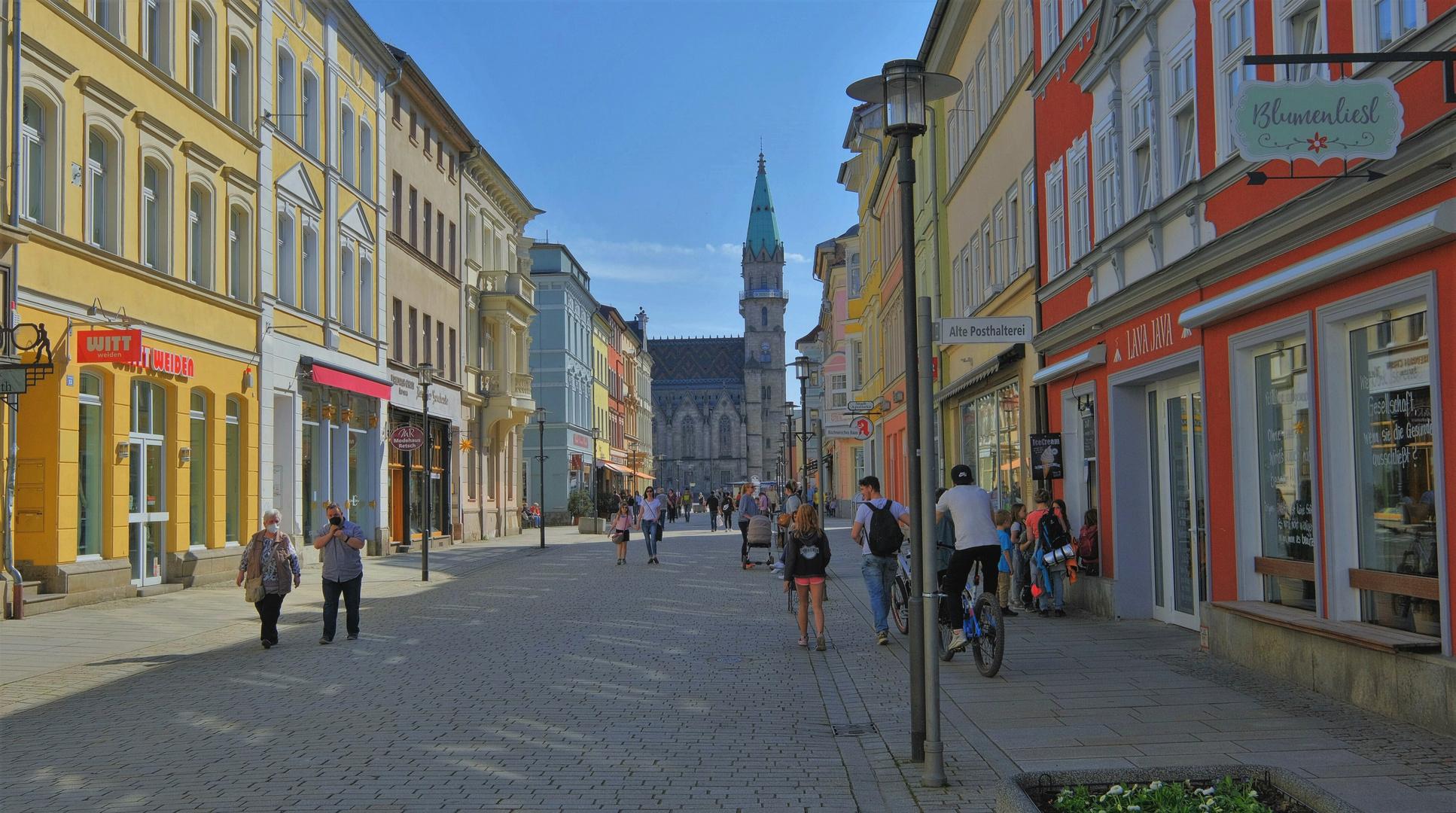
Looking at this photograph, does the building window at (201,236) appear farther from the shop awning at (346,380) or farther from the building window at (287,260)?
the shop awning at (346,380)

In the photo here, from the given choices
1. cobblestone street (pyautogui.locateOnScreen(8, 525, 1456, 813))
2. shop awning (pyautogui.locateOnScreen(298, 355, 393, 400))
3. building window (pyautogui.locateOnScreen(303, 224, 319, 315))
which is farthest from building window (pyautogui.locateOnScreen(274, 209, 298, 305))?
cobblestone street (pyautogui.locateOnScreen(8, 525, 1456, 813))

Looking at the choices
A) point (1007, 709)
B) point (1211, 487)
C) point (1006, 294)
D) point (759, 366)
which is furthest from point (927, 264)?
point (759, 366)

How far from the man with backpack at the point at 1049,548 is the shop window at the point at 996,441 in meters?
4.13

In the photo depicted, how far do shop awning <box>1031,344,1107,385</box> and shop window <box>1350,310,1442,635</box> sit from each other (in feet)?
19.0

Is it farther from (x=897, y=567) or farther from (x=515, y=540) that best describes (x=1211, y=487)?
(x=515, y=540)

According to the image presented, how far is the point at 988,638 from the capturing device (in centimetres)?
1084

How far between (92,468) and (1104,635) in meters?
14.0

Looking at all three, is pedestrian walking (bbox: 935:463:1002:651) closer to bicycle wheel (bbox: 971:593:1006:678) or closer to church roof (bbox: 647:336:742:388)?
bicycle wheel (bbox: 971:593:1006:678)

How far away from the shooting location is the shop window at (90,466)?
1794 centimetres

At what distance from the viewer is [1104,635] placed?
13.2 meters

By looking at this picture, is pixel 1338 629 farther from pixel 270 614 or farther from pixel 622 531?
pixel 622 531

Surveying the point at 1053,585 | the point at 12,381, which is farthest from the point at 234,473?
the point at 1053,585

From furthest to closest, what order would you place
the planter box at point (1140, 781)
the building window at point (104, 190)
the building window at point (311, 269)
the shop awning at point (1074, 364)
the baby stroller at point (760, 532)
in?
the building window at point (311, 269), the baby stroller at point (760, 532), the building window at point (104, 190), the shop awning at point (1074, 364), the planter box at point (1140, 781)

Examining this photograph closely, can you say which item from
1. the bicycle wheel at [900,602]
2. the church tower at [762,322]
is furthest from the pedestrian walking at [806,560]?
the church tower at [762,322]
